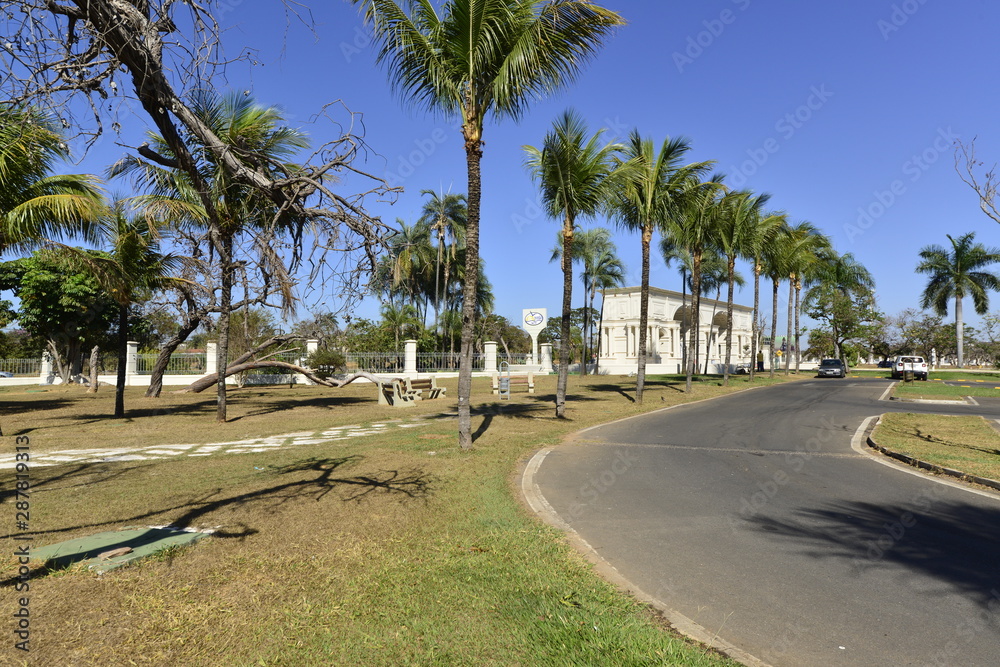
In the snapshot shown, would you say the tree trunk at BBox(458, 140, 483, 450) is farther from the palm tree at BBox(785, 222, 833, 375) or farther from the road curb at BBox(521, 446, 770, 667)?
the palm tree at BBox(785, 222, 833, 375)

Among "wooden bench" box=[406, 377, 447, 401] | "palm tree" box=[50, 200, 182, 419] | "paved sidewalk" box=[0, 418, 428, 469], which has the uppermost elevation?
"palm tree" box=[50, 200, 182, 419]

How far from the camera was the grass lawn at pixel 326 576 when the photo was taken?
3.42 metres

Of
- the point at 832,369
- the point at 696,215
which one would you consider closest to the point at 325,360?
the point at 696,215

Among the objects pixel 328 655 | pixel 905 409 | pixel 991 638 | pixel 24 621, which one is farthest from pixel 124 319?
pixel 905 409

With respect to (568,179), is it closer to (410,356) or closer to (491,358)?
(410,356)

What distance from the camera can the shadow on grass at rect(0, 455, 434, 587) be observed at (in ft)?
18.5

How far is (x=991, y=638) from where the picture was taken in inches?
148

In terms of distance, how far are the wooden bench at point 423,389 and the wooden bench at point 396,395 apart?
0.17 metres

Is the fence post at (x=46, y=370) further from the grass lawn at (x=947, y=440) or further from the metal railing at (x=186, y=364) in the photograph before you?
the grass lawn at (x=947, y=440)

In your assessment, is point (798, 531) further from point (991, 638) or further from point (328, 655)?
point (328, 655)

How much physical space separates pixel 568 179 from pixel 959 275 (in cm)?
5654

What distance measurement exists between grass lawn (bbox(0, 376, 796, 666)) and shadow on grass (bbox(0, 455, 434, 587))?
37 millimetres

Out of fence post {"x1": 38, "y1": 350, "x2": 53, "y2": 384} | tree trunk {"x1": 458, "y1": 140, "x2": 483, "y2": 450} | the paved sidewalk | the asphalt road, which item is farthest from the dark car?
fence post {"x1": 38, "y1": 350, "x2": 53, "y2": 384}

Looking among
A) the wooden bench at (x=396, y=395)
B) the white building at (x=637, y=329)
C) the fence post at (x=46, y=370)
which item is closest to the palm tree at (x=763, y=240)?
the white building at (x=637, y=329)
